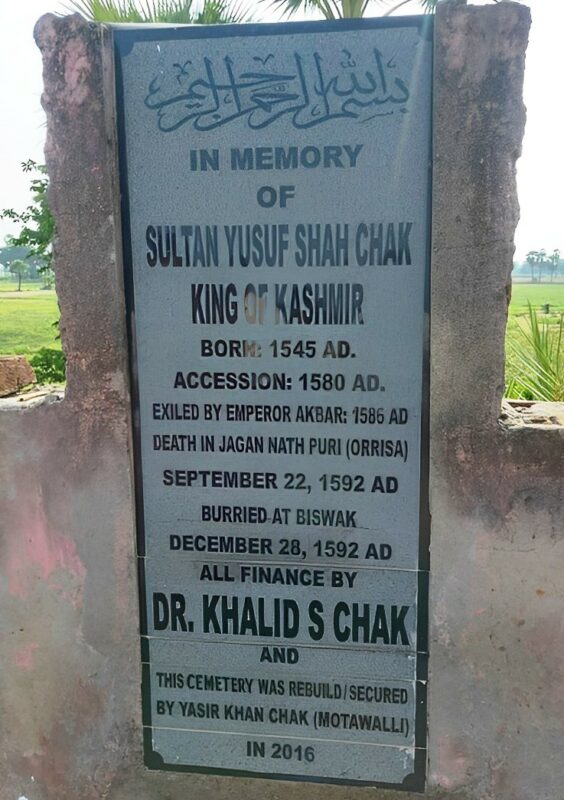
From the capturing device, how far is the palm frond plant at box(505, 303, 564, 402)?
12.8 ft

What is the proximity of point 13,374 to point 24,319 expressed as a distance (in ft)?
85.2

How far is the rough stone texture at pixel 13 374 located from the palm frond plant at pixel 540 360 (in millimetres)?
2712

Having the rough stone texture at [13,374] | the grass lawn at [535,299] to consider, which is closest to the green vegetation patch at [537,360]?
the grass lawn at [535,299]

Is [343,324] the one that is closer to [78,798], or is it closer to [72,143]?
[72,143]

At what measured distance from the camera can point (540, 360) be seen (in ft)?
13.1

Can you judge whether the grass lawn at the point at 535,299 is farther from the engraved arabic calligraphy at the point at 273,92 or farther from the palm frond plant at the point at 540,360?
the engraved arabic calligraphy at the point at 273,92

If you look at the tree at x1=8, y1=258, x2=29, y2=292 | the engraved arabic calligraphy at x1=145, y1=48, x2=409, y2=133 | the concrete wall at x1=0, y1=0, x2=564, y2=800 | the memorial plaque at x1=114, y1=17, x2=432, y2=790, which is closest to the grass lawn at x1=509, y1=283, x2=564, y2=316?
the concrete wall at x1=0, y1=0, x2=564, y2=800

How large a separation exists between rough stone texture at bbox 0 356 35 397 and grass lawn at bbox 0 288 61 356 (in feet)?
48.7

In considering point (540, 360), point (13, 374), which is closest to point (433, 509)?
point (13, 374)

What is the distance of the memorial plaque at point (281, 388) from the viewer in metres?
2.15

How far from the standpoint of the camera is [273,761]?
2.45 metres

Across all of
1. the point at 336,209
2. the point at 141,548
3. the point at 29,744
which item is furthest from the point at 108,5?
the point at 29,744

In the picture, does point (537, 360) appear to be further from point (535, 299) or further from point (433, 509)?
point (535, 299)

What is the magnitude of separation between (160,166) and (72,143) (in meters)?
0.29
